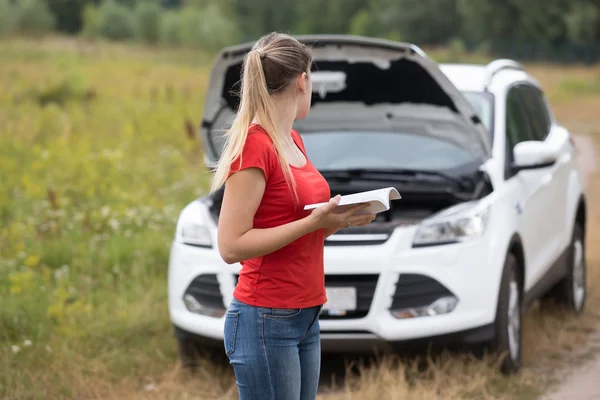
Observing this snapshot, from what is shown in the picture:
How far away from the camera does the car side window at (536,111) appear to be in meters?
6.73

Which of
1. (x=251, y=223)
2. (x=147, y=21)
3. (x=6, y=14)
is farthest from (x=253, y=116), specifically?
(x=147, y=21)

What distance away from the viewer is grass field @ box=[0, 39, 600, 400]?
17.3ft

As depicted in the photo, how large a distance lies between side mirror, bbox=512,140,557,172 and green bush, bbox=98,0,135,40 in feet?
293

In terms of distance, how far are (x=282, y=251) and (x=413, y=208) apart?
3099mm

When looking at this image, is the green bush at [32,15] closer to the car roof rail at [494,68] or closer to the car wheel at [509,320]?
the car roof rail at [494,68]

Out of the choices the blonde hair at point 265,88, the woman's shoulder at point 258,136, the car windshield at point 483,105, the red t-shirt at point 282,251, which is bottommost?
the car windshield at point 483,105

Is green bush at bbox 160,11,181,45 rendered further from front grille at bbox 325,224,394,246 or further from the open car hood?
front grille at bbox 325,224,394,246

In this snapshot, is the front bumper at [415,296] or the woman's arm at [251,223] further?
the front bumper at [415,296]

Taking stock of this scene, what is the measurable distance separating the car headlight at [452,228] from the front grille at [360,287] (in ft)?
1.03

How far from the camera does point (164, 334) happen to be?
6293 millimetres

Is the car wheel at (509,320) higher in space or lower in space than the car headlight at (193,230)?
lower

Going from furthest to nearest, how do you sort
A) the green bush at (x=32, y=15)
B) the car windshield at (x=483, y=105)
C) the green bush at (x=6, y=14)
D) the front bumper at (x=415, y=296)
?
the green bush at (x=32, y=15)
the green bush at (x=6, y=14)
the car windshield at (x=483, y=105)
the front bumper at (x=415, y=296)

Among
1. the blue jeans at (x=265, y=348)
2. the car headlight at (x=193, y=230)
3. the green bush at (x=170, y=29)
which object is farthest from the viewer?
the green bush at (x=170, y=29)

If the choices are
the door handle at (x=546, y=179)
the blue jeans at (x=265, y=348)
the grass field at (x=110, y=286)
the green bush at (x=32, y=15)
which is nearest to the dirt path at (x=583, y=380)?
the grass field at (x=110, y=286)
